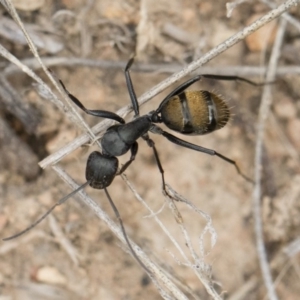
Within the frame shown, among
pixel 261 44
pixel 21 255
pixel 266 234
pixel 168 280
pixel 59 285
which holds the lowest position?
pixel 168 280

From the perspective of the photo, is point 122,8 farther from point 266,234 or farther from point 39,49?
point 266,234

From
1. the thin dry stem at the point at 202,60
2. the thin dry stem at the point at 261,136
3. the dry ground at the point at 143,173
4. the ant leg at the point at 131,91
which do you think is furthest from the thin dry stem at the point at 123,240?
the thin dry stem at the point at 261,136

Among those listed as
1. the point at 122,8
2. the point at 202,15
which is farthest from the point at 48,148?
the point at 202,15

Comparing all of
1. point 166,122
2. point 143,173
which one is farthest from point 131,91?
point 143,173

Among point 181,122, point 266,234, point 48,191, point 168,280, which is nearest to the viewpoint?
point 168,280

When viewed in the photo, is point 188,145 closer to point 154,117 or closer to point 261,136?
point 154,117

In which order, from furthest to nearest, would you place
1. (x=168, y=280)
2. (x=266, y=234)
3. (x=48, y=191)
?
(x=266, y=234)
(x=48, y=191)
(x=168, y=280)

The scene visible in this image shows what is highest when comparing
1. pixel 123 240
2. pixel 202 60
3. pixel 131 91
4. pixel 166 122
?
pixel 131 91

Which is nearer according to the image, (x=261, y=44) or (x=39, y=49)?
(x=39, y=49)

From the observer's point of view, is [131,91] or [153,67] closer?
[131,91]
